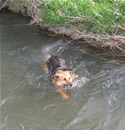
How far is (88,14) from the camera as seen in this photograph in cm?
646

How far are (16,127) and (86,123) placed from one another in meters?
1.39

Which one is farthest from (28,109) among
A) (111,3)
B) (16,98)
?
(111,3)

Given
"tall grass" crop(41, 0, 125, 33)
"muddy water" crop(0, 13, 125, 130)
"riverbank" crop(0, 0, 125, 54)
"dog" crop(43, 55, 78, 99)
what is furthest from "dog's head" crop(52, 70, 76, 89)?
"tall grass" crop(41, 0, 125, 33)

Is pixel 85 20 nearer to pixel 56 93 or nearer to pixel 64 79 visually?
pixel 64 79

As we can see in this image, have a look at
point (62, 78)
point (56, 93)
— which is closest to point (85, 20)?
point (62, 78)

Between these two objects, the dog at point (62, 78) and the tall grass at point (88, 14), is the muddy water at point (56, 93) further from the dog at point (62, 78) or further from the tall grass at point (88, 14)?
the tall grass at point (88, 14)

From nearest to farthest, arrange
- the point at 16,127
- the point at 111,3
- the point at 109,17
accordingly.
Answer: the point at 16,127, the point at 109,17, the point at 111,3

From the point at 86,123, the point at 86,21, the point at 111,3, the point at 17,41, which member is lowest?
the point at 17,41

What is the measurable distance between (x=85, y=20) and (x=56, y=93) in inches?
113

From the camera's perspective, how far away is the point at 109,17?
19.9 feet

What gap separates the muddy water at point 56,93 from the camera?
13.1 ft

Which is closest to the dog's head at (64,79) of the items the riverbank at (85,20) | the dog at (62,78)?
the dog at (62,78)

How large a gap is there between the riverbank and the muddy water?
380 millimetres

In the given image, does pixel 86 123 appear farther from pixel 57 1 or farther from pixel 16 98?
pixel 57 1
